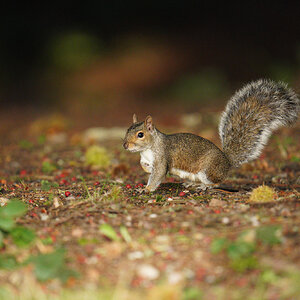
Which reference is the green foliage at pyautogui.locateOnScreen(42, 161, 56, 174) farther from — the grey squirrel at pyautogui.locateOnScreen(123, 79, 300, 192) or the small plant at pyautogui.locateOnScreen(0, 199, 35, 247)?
the small plant at pyautogui.locateOnScreen(0, 199, 35, 247)

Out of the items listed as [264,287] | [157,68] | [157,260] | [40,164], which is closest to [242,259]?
[264,287]

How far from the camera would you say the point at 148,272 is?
2547 mm

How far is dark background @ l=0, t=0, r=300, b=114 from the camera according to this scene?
13.6 metres

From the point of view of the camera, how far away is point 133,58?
52.5 feet

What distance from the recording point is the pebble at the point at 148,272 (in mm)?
2525

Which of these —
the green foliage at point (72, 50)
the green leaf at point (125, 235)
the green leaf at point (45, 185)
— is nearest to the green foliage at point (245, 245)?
the green leaf at point (125, 235)

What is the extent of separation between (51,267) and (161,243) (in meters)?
0.76

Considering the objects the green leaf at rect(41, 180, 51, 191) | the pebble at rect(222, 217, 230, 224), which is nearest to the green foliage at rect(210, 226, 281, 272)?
the pebble at rect(222, 217, 230, 224)

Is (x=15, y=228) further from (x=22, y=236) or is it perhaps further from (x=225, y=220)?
(x=225, y=220)

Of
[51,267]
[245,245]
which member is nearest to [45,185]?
[51,267]

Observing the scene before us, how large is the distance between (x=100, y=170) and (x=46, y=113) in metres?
6.01

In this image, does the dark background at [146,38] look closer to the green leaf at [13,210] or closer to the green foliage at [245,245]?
the green foliage at [245,245]

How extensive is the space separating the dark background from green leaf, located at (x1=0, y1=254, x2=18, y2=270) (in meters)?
9.88

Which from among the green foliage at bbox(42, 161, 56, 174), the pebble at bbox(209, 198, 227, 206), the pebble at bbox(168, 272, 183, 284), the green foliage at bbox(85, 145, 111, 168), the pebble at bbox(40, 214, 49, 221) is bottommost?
the pebble at bbox(168, 272, 183, 284)
